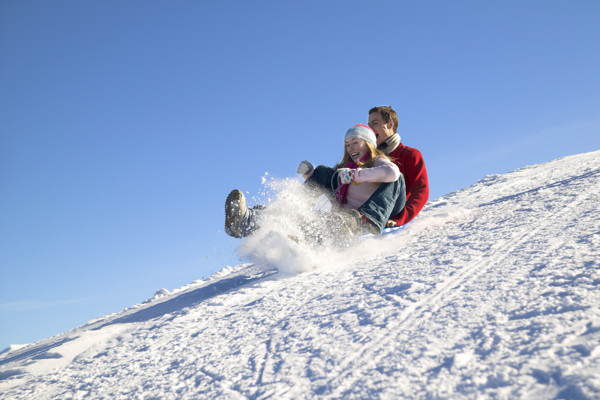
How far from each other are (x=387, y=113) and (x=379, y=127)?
0.17 m

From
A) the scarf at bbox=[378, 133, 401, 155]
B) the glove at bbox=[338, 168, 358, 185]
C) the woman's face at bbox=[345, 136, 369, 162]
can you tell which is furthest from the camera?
the scarf at bbox=[378, 133, 401, 155]

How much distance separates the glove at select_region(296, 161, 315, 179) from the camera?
3596 millimetres

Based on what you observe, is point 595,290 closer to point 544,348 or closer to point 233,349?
point 544,348

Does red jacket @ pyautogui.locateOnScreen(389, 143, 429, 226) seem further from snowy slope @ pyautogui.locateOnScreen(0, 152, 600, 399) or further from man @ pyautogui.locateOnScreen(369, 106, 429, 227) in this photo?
snowy slope @ pyautogui.locateOnScreen(0, 152, 600, 399)

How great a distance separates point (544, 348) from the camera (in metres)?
1.10

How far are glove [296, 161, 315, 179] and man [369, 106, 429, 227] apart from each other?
0.80 m

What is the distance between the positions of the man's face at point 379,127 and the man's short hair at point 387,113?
0.03 metres

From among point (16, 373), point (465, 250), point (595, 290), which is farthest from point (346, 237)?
point (16, 373)

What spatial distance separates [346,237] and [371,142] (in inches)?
39.5

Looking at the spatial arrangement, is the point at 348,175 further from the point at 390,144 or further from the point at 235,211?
the point at 390,144

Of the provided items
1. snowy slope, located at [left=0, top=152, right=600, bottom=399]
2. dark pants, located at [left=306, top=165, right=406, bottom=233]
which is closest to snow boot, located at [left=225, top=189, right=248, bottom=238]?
snowy slope, located at [left=0, top=152, right=600, bottom=399]

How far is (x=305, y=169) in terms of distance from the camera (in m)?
3.59

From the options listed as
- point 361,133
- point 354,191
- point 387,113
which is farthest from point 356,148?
point 387,113

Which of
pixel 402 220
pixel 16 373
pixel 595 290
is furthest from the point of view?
pixel 402 220
